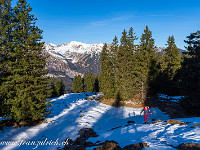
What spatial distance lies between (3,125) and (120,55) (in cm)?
2390

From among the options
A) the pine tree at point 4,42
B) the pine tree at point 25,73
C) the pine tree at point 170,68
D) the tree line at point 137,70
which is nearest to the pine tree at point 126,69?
the tree line at point 137,70

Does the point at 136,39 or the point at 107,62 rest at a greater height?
the point at 136,39

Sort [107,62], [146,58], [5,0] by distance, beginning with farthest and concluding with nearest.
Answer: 1. [107,62]
2. [146,58]
3. [5,0]

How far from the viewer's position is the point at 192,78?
17.3 m

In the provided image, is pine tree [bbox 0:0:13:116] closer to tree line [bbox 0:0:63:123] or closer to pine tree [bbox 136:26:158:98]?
tree line [bbox 0:0:63:123]

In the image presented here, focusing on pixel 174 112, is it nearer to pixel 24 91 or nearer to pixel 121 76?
pixel 121 76

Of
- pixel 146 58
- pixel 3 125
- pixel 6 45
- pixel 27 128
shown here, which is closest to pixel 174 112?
pixel 146 58

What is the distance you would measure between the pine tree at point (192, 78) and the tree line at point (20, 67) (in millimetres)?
17387

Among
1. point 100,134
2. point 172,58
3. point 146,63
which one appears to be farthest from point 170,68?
point 100,134

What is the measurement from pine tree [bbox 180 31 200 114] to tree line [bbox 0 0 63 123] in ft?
57.0

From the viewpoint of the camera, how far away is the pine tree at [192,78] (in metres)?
16.8

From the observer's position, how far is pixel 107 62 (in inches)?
1300

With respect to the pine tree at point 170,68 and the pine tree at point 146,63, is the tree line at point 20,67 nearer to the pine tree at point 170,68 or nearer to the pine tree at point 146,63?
the pine tree at point 146,63

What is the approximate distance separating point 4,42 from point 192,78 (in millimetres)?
22049
